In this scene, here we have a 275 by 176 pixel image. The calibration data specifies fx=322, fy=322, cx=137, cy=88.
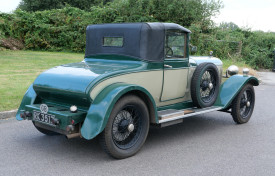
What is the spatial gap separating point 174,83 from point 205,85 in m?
0.72

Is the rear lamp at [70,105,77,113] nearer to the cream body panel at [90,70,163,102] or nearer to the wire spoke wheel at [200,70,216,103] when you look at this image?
the cream body panel at [90,70,163,102]

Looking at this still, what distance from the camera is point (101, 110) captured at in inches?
155

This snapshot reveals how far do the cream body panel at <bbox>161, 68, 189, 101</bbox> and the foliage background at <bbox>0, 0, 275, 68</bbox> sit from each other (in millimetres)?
11907

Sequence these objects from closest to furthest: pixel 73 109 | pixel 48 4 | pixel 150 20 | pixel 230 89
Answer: pixel 73 109, pixel 230 89, pixel 150 20, pixel 48 4

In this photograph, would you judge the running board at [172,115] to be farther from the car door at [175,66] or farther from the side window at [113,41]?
the side window at [113,41]

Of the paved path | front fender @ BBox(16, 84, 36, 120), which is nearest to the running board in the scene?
the paved path

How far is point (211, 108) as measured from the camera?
5.67m

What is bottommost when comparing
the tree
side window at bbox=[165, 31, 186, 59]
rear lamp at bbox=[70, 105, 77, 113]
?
rear lamp at bbox=[70, 105, 77, 113]

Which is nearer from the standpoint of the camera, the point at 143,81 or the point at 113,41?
the point at 143,81

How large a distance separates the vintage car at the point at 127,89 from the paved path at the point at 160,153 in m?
0.30

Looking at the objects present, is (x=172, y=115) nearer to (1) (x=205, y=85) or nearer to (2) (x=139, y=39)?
(1) (x=205, y=85)

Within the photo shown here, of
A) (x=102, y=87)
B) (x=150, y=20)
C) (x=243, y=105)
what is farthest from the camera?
(x=150, y=20)

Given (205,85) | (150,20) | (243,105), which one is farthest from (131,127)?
(150,20)

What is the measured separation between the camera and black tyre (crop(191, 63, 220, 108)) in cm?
533
